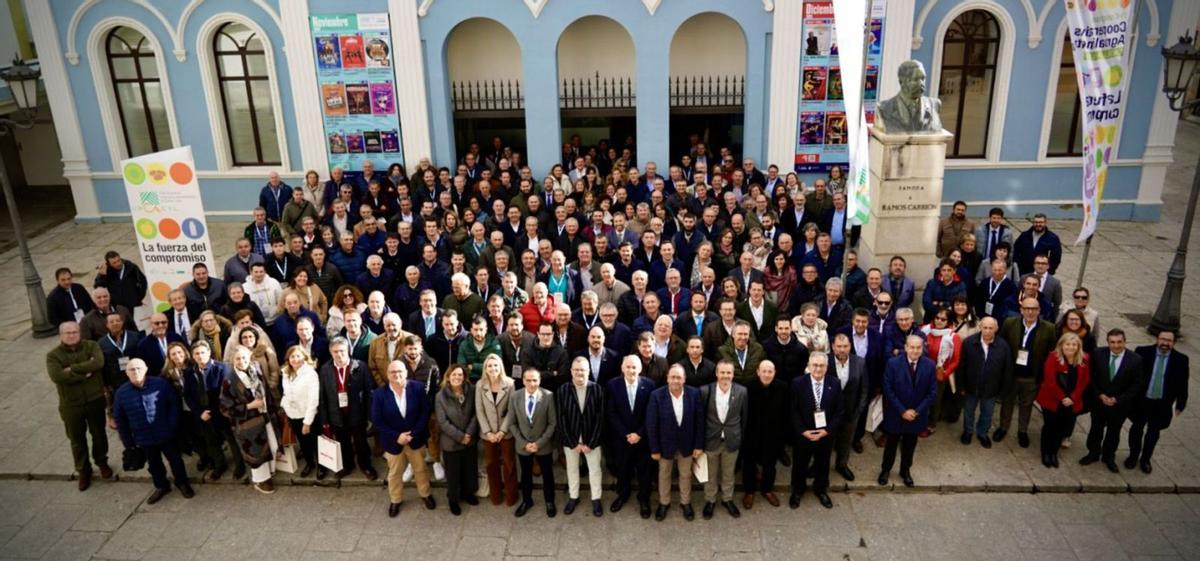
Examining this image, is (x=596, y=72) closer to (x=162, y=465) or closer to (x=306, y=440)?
(x=306, y=440)

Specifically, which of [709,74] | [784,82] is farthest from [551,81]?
[784,82]

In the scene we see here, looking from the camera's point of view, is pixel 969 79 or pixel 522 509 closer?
pixel 522 509

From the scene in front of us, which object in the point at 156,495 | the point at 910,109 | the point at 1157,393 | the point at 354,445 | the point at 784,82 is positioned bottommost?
the point at 156,495

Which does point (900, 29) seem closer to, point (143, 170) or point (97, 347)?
point (143, 170)

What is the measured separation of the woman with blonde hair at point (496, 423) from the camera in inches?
297

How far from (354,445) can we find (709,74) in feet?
33.7

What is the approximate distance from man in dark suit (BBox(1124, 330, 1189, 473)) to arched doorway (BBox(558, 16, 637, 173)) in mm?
9562

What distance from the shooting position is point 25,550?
779cm

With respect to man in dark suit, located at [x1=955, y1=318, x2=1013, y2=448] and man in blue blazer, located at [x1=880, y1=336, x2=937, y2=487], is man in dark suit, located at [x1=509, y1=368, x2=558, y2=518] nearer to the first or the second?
man in blue blazer, located at [x1=880, y1=336, x2=937, y2=487]

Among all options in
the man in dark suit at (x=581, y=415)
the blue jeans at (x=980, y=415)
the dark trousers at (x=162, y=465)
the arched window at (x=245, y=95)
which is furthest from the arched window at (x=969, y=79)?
the dark trousers at (x=162, y=465)

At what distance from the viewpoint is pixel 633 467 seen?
7.89 meters

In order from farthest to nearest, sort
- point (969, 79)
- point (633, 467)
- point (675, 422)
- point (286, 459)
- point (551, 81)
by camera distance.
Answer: point (969, 79), point (551, 81), point (286, 459), point (633, 467), point (675, 422)

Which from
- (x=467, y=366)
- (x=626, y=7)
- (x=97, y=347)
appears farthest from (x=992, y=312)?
(x=97, y=347)

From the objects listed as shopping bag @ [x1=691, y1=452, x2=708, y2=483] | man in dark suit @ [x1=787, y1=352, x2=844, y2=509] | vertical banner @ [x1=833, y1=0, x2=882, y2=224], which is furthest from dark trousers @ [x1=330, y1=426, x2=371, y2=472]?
vertical banner @ [x1=833, y1=0, x2=882, y2=224]
